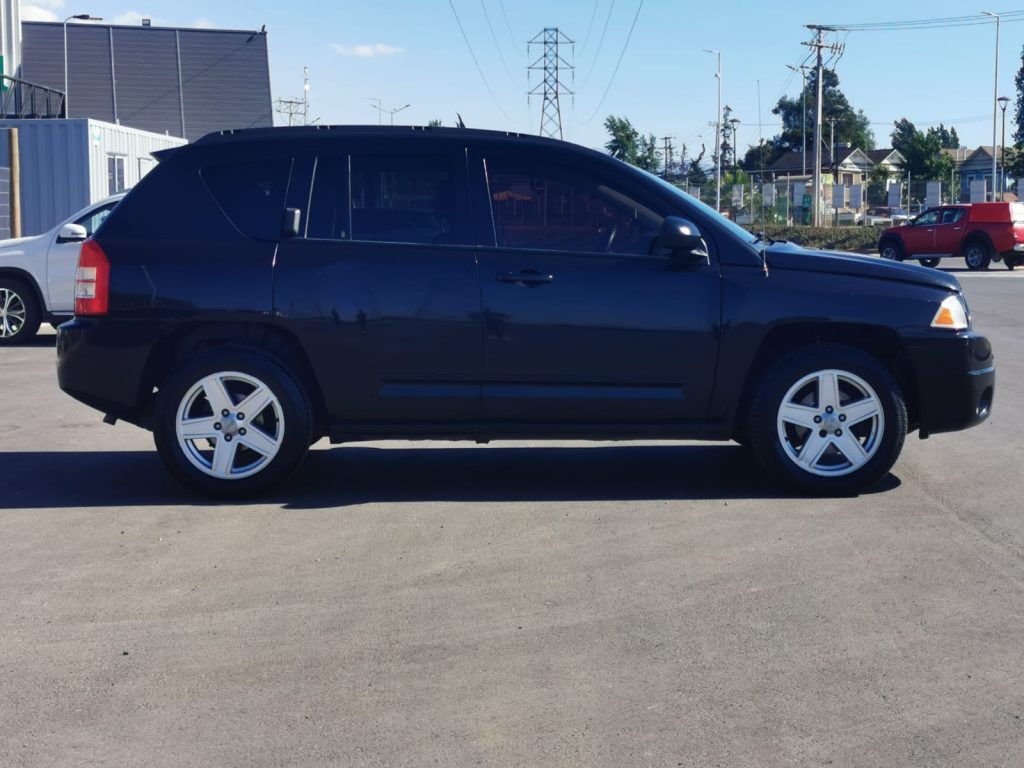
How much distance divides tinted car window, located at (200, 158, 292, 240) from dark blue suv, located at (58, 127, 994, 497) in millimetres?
12

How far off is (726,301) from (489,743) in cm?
359

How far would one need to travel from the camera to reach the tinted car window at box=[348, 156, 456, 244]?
23.0ft

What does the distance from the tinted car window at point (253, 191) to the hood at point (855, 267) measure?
261cm

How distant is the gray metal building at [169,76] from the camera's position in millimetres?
55375

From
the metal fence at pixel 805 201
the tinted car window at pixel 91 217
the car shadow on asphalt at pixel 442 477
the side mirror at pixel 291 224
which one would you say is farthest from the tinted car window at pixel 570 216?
the metal fence at pixel 805 201

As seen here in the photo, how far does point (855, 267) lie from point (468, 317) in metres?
2.08

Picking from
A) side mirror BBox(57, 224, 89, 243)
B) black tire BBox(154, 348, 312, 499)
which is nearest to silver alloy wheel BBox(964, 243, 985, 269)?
side mirror BBox(57, 224, 89, 243)

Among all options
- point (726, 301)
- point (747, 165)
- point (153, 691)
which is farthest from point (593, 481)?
point (747, 165)

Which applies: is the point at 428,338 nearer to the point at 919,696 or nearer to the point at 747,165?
the point at 919,696

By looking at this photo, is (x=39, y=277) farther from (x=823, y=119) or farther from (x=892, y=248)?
(x=823, y=119)

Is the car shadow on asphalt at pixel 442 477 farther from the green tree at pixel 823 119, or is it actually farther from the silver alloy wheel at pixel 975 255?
the green tree at pixel 823 119

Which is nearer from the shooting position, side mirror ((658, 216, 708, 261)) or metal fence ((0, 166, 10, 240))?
side mirror ((658, 216, 708, 261))

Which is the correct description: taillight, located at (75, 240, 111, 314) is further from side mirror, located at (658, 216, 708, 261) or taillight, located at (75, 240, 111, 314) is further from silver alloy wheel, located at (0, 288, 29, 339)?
silver alloy wheel, located at (0, 288, 29, 339)

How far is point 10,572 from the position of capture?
5734 millimetres
